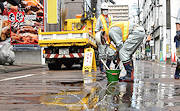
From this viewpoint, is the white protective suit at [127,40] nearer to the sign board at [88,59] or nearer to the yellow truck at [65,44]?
the sign board at [88,59]

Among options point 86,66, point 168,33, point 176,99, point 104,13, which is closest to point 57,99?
point 176,99

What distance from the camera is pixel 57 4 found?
17.6 metres

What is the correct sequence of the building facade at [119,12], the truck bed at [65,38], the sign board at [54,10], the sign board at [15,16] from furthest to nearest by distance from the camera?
the building facade at [119,12]
the sign board at [15,16]
the sign board at [54,10]
the truck bed at [65,38]

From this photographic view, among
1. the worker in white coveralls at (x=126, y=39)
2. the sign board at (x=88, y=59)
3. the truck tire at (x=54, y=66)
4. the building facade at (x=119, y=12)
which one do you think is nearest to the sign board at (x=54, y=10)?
the truck tire at (x=54, y=66)

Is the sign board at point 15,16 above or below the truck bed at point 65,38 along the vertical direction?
above

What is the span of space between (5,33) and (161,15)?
2468cm

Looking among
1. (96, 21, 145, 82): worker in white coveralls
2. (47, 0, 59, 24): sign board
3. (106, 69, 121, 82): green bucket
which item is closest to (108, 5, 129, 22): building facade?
(47, 0, 59, 24): sign board

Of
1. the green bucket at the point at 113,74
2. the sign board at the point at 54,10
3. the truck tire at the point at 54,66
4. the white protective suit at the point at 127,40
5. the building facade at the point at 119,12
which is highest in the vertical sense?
the building facade at the point at 119,12

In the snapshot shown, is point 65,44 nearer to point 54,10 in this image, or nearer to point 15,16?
point 54,10

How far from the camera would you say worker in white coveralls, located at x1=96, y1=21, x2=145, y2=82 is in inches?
256

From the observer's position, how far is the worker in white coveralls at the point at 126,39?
6.51m

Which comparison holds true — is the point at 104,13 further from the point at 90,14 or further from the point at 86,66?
the point at 90,14

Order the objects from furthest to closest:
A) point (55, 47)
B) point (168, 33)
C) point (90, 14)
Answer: point (168, 33) → point (90, 14) → point (55, 47)

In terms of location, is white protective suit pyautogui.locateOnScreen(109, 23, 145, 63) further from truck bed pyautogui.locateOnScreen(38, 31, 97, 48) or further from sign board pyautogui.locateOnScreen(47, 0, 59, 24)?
sign board pyautogui.locateOnScreen(47, 0, 59, 24)
